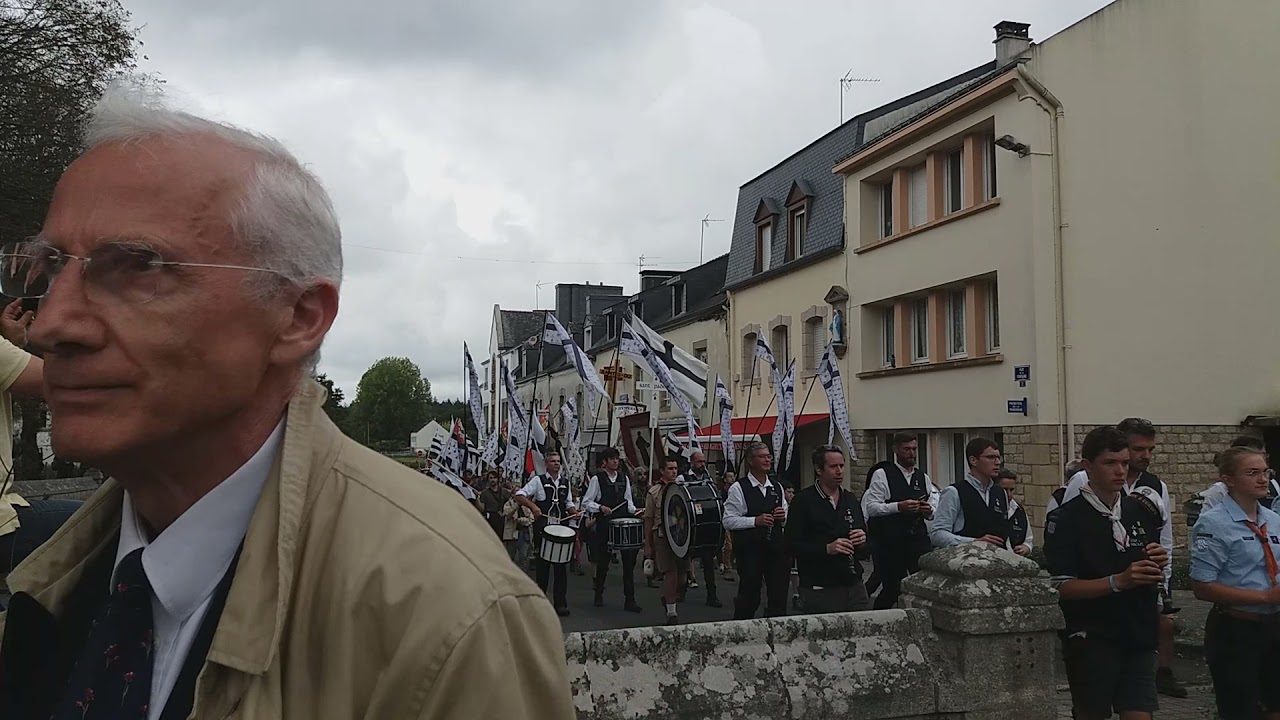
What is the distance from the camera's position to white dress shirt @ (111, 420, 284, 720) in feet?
4.52

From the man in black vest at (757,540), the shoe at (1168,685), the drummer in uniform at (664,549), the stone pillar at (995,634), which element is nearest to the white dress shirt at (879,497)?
the man in black vest at (757,540)

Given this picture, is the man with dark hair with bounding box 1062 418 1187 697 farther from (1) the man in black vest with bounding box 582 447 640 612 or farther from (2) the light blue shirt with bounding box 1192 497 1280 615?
(1) the man in black vest with bounding box 582 447 640 612

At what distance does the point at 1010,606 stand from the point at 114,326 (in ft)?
13.8

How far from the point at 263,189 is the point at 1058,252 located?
56.4ft

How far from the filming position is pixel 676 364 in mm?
18266

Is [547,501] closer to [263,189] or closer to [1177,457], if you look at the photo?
[1177,457]

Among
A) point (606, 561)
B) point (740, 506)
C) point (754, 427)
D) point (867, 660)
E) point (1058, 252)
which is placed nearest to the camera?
point (867, 660)

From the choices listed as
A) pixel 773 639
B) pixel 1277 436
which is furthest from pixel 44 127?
pixel 1277 436

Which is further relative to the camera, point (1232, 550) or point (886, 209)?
point (886, 209)

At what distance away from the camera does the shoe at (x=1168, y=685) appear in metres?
7.52

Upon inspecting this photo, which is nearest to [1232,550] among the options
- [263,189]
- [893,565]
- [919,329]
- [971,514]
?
[971,514]

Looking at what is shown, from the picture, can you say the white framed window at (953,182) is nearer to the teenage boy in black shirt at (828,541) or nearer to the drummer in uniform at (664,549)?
the drummer in uniform at (664,549)

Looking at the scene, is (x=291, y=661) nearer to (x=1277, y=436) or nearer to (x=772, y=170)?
(x=1277, y=436)

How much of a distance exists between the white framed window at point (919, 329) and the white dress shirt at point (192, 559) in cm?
2020
